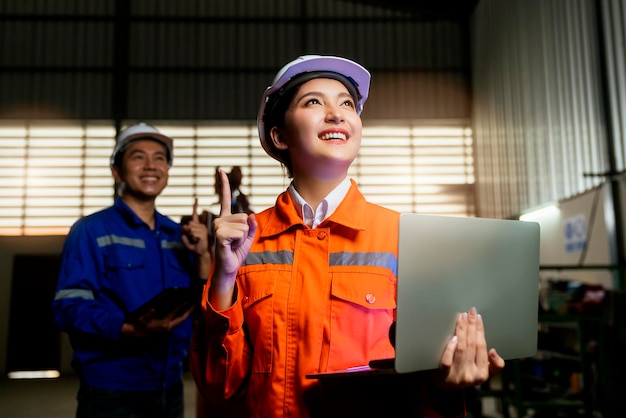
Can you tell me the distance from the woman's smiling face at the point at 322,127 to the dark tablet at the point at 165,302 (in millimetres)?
864

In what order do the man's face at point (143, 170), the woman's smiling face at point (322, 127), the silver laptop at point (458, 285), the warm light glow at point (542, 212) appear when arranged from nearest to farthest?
the silver laptop at point (458, 285) → the woman's smiling face at point (322, 127) → the man's face at point (143, 170) → the warm light glow at point (542, 212)

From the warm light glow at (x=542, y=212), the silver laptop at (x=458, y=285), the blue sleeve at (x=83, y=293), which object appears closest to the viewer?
the silver laptop at (x=458, y=285)

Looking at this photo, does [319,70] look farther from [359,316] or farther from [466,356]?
[466,356]

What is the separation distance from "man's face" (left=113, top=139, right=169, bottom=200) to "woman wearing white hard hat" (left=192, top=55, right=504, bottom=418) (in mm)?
1098

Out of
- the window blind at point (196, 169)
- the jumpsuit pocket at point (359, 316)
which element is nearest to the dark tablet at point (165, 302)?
the jumpsuit pocket at point (359, 316)

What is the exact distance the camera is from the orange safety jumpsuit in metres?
1.12

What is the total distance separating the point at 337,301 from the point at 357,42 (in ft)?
26.9

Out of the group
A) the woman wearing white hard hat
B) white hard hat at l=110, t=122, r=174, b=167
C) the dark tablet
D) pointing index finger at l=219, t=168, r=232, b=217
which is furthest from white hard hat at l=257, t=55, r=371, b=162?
white hard hat at l=110, t=122, r=174, b=167

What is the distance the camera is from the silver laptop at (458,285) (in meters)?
0.98

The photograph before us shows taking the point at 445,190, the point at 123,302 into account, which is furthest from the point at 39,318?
the point at 123,302

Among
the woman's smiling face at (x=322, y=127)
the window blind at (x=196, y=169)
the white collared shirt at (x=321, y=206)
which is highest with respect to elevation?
the window blind at (x=196, y=169)

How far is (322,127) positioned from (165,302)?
1.01 m

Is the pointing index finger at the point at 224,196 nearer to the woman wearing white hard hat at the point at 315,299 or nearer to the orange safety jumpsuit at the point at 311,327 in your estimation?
the woman wearing white hard hat at the point at 315,299

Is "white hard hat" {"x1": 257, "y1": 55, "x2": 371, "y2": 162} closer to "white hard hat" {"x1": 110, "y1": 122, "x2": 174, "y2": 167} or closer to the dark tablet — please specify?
the dark tablet
